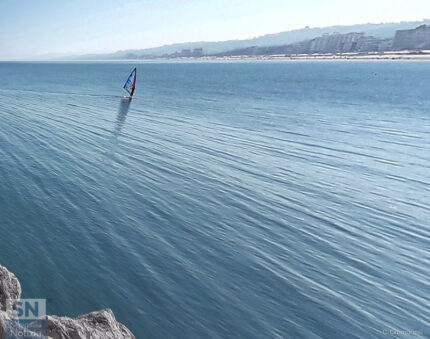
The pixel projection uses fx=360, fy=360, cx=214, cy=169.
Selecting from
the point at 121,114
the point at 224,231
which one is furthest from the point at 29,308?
the point at 121,114

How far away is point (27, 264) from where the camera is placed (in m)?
14.1

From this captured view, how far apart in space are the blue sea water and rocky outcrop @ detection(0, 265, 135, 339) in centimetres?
210

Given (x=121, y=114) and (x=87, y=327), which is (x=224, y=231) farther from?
(x=121, y=114)

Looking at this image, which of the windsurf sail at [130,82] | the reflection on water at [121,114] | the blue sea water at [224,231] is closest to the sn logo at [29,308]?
the blue sea water at [224,231]

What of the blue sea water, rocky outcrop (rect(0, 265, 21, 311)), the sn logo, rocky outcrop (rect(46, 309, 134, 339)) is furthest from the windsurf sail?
rocky outcrop (rect(46, 309, 134, 339))

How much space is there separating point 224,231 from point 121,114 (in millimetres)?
38706

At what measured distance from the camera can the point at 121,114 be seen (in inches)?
2032

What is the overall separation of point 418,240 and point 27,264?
1697 cm

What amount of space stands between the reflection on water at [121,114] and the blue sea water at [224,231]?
3.72m

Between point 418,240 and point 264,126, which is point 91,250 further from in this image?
point 264,126

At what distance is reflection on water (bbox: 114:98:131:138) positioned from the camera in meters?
40.9

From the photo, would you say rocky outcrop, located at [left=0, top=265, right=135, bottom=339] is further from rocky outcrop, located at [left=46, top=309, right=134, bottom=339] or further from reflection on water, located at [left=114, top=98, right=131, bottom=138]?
reflection on water, located at [left=114, top=98, right=131, bottom=138]

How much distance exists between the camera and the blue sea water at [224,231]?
1194cm

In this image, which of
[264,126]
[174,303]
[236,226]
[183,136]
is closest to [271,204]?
[236,226]
